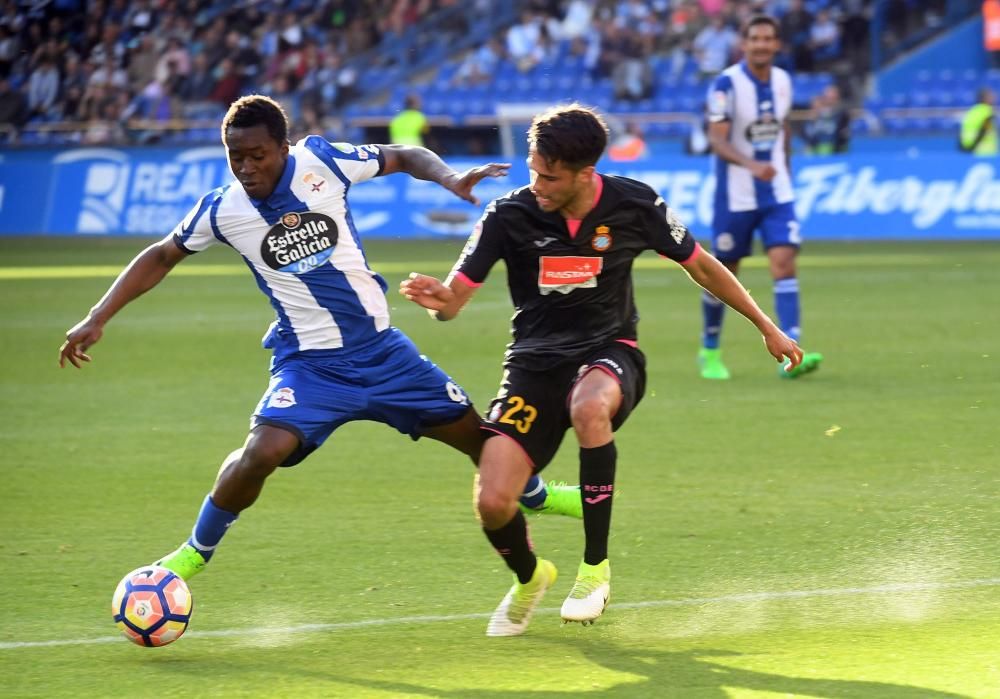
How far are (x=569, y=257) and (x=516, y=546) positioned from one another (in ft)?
3.21

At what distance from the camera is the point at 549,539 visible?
659 cm

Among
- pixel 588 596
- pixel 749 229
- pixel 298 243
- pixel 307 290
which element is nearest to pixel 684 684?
pixel 588 596

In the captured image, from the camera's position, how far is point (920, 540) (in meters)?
6.33

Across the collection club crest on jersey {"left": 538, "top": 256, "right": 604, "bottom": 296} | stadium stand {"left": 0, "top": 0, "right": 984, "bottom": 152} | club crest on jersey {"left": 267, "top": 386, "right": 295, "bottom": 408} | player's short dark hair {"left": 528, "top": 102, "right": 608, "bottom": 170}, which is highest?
player's short dark hair {"left": 528, "top": 102, "right": 608, "bottom": 170}

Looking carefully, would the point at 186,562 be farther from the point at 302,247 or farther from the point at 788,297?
the point at 788,297

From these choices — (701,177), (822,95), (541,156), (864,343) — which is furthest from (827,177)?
(541,156)

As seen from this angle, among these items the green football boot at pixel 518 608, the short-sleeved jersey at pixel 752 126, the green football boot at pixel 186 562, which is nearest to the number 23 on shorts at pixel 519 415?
the green football boot at pixel 518 608

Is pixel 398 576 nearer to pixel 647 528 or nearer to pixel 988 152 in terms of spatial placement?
pixel 647 528

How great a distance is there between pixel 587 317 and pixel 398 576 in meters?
Result: 1.20

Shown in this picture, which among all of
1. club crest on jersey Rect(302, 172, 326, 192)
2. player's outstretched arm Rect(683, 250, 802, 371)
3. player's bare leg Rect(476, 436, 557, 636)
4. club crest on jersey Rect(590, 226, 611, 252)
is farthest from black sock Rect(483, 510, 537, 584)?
club crest on jersey Rect(302, 172, 326, 192)

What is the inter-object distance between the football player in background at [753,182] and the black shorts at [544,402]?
17.9 ft

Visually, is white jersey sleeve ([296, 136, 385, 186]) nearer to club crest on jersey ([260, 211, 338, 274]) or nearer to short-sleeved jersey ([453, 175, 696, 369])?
club crest on jersey ([260, 211, 338, 274])

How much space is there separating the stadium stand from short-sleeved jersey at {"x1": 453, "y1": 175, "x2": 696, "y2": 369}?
66.0 ft

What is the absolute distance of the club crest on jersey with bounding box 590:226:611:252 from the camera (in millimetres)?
5453
